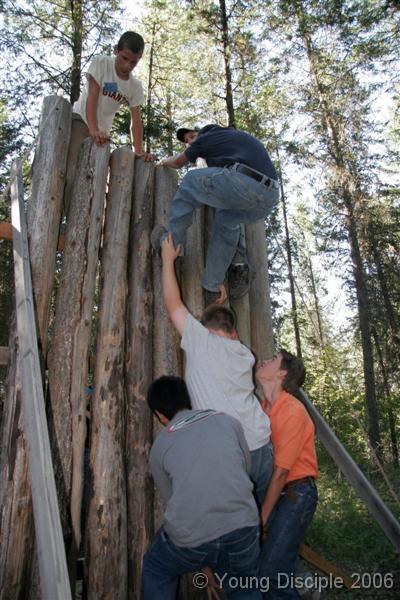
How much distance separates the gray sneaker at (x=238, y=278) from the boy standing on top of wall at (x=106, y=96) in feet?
5.04

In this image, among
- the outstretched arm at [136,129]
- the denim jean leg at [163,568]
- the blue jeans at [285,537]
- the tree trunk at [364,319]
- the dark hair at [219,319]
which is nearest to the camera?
the denim jean leg at [163,568]

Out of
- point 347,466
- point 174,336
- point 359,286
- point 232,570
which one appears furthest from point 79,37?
point 232,570

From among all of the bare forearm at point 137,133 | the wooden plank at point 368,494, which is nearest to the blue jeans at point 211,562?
the wooden plank at point 368,494

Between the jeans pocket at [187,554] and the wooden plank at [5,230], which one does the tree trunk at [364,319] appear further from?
the jeans pocket at [187,554]

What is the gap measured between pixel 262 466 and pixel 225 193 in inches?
90.3

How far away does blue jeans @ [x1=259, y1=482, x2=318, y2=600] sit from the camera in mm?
3316

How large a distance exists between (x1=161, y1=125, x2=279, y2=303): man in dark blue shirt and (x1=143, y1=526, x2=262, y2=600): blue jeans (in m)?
2.31

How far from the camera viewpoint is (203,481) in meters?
2.73

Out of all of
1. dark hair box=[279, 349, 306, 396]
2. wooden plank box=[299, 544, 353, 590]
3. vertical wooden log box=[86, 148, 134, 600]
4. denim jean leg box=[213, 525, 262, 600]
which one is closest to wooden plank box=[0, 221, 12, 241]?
vertical wooden log box=[86, 148, 134, 600]

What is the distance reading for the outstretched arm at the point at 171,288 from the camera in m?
4.05

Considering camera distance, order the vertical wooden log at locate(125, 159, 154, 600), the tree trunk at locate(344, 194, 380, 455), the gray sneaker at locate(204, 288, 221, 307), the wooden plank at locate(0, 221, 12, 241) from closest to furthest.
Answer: the vertical wooden log at locate(125, 159, 154, 600) < the wooden plank at locate(0, 221, 12, 241) < the gray sneaker at locate(204, 288, 221, 307) < the tree trunk at locate(344, 194, 380, 455)

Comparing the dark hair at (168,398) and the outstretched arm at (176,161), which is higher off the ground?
the outstretched arm at (176,161)

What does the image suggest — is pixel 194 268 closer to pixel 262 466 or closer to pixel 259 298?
pixel 259 298

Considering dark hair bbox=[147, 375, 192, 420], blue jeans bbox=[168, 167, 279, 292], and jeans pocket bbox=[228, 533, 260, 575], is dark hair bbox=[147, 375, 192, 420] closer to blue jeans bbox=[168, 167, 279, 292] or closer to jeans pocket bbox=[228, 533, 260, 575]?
jeans pocket bbox=[228, 533, 260, 575]
